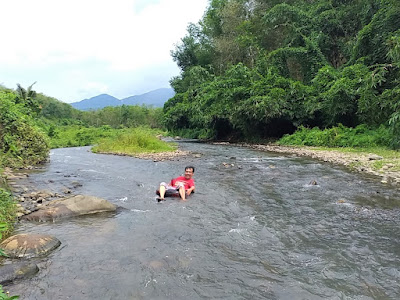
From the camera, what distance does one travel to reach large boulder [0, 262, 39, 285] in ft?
12.7

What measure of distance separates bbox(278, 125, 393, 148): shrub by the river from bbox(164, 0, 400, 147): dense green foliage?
0.92 m

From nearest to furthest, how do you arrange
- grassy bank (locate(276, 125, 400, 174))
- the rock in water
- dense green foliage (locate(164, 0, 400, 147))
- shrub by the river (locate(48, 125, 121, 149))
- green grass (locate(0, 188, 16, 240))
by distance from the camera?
the rock in water
green grass (locate(0, 188, 16, 240))
grassy bank (locate(276, 125, 400, 174))
dense green foliage (locate(164, 0, 400, 147))
shrub by the river (locate(48, 125, 121, 149))

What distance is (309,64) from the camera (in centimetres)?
2655

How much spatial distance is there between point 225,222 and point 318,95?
19340mm

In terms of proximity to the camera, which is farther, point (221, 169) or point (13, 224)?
point (221, 169)

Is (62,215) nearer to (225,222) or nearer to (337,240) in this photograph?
(225,222)

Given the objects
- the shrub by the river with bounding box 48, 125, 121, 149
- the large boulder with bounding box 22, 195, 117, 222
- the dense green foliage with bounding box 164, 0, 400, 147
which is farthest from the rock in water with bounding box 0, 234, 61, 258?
the shrub by the river with bounding box 48, 125, 121, 149

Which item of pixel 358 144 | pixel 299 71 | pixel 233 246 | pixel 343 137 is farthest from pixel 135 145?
pixel 299 71

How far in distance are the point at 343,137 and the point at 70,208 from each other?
55.2ft

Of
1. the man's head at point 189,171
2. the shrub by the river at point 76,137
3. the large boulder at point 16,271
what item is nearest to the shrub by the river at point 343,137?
the man's head at point 189,171

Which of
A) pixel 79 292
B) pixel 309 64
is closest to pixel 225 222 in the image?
pixel 79 292

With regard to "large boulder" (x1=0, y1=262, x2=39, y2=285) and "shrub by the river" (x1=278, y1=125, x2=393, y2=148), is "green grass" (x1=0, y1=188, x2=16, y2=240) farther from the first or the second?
"shrub by the river" (x1=278, y1=125, x2=393, y2=148)

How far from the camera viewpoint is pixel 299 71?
3152 centimetres

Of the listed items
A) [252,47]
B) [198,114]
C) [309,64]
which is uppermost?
[252,47]
